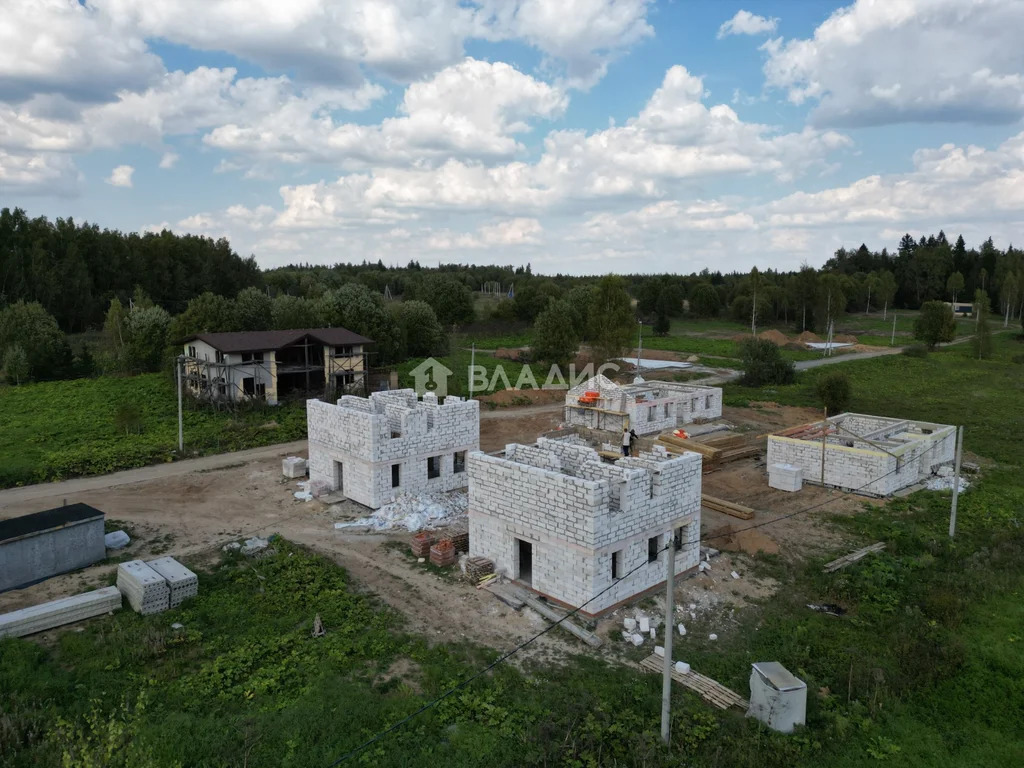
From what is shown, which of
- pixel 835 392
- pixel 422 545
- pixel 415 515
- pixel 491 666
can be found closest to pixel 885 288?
pixel 835 392

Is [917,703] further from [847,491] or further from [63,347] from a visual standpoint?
[63,347]

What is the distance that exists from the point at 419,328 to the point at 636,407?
24.1m

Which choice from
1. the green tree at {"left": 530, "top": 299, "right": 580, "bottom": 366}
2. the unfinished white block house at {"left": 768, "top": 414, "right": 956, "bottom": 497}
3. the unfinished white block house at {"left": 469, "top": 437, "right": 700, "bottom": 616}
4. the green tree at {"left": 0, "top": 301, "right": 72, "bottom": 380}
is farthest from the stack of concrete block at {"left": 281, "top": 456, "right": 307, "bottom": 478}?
the green tree at {"left": 530, "top": 299, "right": 580, "bottom": 366}

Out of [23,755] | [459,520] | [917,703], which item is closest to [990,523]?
[917,703]

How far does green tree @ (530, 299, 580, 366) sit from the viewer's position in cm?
4866

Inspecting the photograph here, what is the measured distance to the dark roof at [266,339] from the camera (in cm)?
3272

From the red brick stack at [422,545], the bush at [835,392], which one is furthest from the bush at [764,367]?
the red brick stack at [422,545]

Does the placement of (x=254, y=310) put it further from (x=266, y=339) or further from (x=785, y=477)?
(x=785, y=477)

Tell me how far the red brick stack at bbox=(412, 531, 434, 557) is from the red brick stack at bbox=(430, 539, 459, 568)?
341mm

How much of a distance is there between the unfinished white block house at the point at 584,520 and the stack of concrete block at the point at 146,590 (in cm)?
681

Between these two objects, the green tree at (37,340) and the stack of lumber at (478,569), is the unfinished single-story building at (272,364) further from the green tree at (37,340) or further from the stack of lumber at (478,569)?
the stack of lumber at (478,569)

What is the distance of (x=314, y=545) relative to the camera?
17766 millimetres

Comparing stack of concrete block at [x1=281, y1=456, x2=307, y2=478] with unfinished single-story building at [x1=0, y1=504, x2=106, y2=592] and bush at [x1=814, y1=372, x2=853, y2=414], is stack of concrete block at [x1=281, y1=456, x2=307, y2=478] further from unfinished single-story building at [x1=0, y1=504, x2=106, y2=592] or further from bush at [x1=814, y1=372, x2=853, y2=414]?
bush at [x1=814, y1=372, x2=853, y2=414]

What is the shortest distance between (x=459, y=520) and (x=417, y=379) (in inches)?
923
